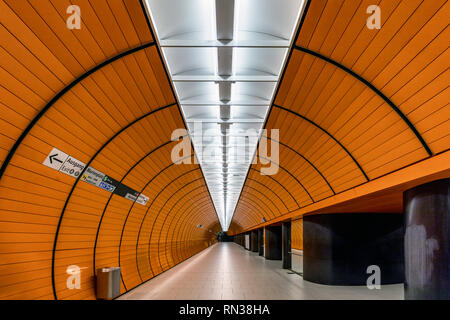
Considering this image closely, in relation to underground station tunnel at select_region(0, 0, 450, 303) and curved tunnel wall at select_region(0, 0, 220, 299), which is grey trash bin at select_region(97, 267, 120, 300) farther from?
curved tunnel wall at select_region(0, 0, 220, 299)

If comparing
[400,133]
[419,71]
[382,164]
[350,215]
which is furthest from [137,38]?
[350,215]

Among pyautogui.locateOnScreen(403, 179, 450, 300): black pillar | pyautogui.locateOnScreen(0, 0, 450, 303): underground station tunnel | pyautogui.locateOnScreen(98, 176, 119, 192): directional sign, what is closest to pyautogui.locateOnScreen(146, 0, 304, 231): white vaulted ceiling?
pyautogui.locateOnScreen(0, 0, 450, 303): underground station tunnel

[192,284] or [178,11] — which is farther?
[192,284]

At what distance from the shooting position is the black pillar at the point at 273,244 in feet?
88.3

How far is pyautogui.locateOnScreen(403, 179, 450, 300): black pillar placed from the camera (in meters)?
6.08

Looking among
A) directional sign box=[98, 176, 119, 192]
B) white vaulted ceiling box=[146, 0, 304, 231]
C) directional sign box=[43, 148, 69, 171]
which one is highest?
white vaulted ceiling box=[146, 0, 304, 231]

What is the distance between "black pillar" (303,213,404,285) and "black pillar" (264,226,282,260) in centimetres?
1245

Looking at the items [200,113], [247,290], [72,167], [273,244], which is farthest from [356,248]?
[273,244]

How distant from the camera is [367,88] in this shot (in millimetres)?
6410

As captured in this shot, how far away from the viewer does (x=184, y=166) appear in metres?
15.9

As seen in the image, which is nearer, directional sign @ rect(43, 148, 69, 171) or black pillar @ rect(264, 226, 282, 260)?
directional sign @ rect(43, 148, 69, 171)

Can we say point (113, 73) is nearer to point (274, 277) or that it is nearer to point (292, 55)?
point (292, 55)

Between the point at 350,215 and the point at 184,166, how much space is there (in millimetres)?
7515

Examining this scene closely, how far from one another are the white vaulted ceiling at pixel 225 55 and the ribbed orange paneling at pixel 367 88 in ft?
1.41
